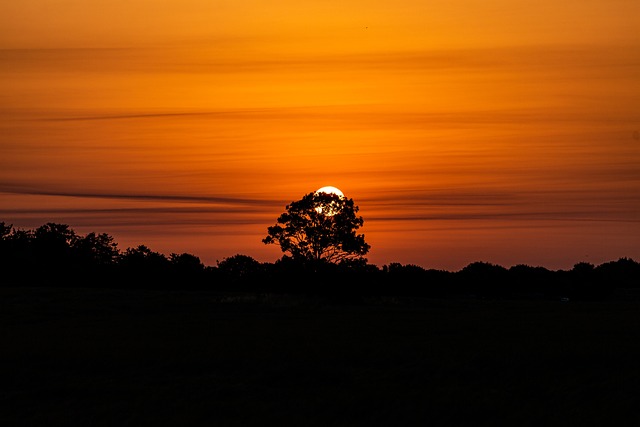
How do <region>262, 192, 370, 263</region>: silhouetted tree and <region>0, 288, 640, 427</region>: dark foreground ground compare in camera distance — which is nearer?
<region>0, 288, 640, 427</region>: dark foreground ground

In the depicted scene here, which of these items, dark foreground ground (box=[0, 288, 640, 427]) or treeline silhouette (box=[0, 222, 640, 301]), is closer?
dark foreground ground (box=[0, 288, 640, 427])

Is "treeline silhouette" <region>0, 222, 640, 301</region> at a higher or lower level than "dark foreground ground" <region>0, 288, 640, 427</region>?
higher

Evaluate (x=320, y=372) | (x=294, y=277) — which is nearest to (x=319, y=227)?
(x=294, y=277)

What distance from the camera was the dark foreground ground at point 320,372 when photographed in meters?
27.0

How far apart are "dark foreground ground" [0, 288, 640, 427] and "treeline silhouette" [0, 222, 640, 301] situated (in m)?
35.3

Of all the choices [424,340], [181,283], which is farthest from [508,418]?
[181,283]

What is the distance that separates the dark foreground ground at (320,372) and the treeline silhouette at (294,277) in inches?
1391

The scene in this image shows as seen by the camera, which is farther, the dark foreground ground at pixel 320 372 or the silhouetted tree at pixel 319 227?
the silhouetted tree at pixel 319 227

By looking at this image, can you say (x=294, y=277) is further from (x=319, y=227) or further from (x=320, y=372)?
(x=320, y=372)

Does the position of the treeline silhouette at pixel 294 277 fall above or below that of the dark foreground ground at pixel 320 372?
above

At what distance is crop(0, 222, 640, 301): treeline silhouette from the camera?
312ft

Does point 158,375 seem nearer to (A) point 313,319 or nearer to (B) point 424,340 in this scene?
(B) point 424,340

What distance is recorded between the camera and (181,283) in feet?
401

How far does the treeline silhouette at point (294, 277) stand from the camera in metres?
95.1
